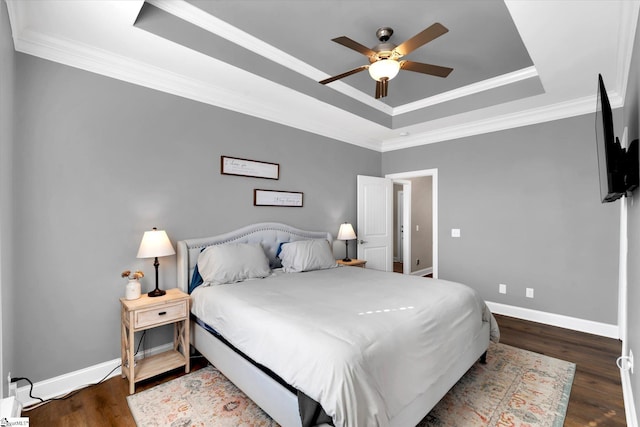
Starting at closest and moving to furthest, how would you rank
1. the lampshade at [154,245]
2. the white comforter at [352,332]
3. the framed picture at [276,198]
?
the white comforter at [352,332], the lampshade at [154,245], the framed picture at [276,198]

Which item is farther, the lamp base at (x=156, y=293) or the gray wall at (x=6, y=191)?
the lamp base at (x=156, y=293)

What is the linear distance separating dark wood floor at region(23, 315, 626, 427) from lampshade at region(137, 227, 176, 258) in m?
1.01

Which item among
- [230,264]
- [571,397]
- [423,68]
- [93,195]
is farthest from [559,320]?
[93,195]

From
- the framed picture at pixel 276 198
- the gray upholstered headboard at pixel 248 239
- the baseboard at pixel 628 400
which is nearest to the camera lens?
the baseboard at pixel 628 400

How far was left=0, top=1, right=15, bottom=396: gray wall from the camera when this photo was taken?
5.48ft

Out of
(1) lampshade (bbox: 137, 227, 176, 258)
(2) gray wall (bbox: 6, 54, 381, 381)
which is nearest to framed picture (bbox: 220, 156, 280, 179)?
(2) gray wall (bbox: 6, 54, 381, 381)

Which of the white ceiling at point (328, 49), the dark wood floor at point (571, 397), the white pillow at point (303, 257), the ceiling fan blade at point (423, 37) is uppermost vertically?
the white ceiling at point (328, 49)

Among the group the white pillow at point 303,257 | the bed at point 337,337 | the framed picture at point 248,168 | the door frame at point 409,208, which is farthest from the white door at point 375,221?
the bed at point 337,337

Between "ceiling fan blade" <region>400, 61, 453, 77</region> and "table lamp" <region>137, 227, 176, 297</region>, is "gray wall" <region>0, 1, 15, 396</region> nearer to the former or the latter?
"table lamp" <region>137, 227, 176, 297</region>

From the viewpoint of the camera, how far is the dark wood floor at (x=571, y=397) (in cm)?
193

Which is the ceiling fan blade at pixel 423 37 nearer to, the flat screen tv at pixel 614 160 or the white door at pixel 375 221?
the flat screen tv at pixel 614 160

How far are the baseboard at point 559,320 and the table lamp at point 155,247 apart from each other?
402 cm

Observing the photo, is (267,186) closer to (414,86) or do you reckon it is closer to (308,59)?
(308,59)

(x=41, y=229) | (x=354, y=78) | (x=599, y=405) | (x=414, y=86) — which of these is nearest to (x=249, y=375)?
(x=41, y=229)
